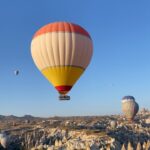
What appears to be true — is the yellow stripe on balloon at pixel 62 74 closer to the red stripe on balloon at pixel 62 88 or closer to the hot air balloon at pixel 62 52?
the hot air balloon at pixel 62 52

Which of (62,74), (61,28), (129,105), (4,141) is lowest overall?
(4,141)

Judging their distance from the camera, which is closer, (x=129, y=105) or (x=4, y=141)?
(x=4, y=141)

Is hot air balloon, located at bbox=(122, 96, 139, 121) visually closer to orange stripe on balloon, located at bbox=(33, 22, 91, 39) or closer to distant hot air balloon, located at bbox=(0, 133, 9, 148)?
distant hot air balloon, located at bbox=(0, 133, 9, 148)

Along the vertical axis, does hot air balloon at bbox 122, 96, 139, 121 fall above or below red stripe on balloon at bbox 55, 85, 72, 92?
above

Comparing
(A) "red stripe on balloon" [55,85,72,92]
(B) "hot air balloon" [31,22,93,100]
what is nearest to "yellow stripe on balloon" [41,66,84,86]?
(B) "hot air balloon" [31,22,93,100]

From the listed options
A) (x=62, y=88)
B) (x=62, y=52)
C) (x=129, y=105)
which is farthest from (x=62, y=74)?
(x=129, y=105)

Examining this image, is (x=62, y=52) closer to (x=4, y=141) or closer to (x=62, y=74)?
(x=62, y=74)

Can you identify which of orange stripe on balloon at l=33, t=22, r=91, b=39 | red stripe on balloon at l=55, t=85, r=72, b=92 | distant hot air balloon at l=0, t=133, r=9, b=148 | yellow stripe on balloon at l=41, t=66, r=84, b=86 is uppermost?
orange stripe on balloon at l=33, t=22, r=91, b=39
